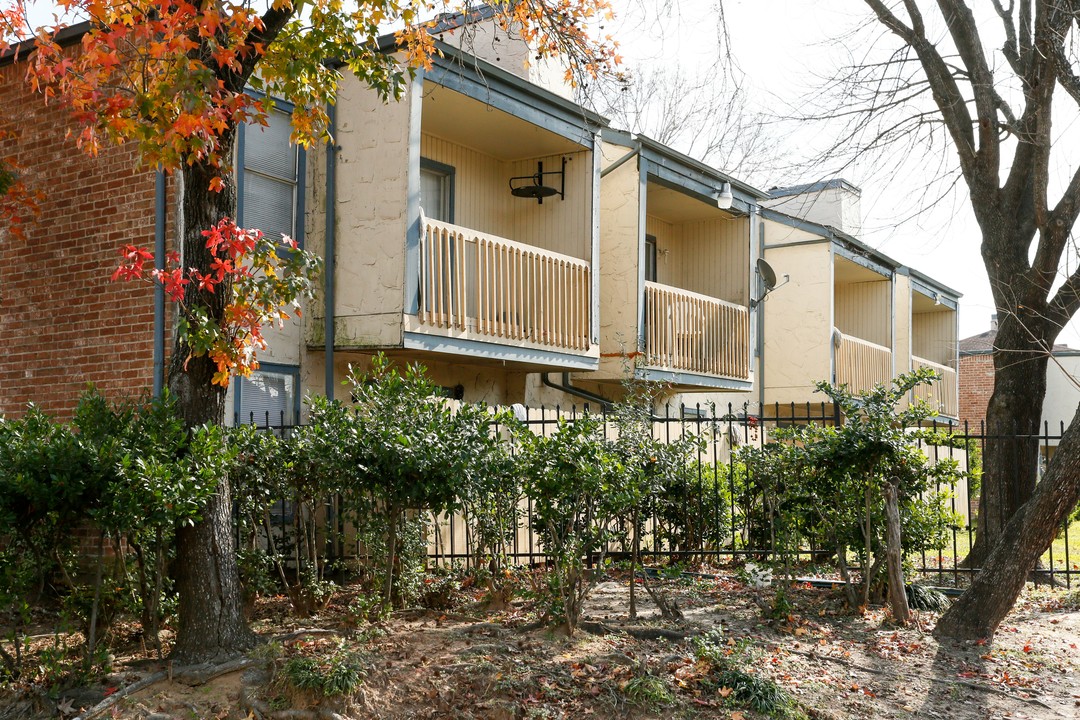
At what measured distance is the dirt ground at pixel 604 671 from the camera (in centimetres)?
586

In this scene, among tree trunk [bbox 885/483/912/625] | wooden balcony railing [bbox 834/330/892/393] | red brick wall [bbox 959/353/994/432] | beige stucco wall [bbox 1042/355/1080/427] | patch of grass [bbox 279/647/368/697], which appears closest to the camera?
patch of grass [bbox 279/647/368/697]

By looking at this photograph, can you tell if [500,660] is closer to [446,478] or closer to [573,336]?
[446,478]

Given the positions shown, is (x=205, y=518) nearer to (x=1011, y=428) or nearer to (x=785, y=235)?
(x=1011, y=428)

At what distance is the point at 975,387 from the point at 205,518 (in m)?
30.5

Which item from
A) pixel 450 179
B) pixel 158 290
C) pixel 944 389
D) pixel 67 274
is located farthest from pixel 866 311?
pixel 67 274

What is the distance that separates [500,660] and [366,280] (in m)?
4.85

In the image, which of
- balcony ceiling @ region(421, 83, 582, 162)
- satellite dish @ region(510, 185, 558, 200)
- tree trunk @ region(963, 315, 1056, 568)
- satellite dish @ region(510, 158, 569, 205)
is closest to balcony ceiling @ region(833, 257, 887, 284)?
satellite dish @ region(510, 158, 569, 205)

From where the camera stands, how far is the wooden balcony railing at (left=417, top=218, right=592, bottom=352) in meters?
10.4

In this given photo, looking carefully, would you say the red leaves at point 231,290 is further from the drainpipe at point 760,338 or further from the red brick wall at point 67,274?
the drainpipe at point 760,338

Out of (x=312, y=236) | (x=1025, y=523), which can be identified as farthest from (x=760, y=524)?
(x=312, y=236)

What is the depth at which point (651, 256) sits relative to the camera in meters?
17.1

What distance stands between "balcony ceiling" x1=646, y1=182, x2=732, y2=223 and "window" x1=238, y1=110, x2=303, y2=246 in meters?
6.24

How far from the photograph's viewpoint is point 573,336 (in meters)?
12.5

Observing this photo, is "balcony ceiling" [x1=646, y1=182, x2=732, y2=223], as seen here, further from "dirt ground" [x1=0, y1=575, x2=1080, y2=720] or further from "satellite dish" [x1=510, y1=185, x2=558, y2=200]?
"dirt ground" [x1=0, y1=575, x2=1080, y2=720]
